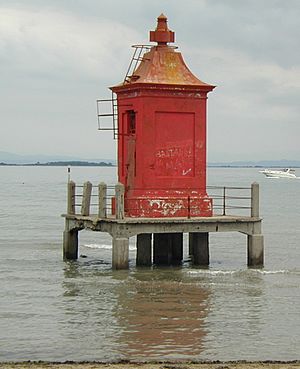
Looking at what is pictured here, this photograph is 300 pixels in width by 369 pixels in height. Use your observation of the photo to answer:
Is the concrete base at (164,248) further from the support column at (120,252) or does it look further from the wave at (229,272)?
the support column at (120,252)

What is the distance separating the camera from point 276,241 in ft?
140

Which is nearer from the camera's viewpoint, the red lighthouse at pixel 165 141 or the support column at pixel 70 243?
the red lighthouse at pixel 165 141

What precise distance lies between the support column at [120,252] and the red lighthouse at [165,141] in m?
1.37

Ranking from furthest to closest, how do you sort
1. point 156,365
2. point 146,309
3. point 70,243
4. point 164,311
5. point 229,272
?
point 70,243, point 229,272, point 146,309, point 164,311, point 156,365

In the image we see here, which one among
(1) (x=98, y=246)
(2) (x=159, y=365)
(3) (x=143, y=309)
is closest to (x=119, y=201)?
(3) (x=143, y=309)

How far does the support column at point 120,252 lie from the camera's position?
26.4 metres

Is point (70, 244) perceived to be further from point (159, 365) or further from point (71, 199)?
point (159, 365)

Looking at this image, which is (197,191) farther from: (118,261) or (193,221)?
(118,261)

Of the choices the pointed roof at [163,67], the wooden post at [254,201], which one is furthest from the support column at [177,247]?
the pointed roof at [163,67]

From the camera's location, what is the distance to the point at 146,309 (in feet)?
72.2

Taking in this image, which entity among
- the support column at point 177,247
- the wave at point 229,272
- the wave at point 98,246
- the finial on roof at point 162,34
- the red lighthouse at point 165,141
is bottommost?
the wave at point 98,246

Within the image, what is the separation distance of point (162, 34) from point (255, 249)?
271 inches

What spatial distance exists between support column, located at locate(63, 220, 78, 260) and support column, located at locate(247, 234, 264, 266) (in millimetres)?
5439

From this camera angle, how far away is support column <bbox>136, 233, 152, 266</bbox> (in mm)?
28609
